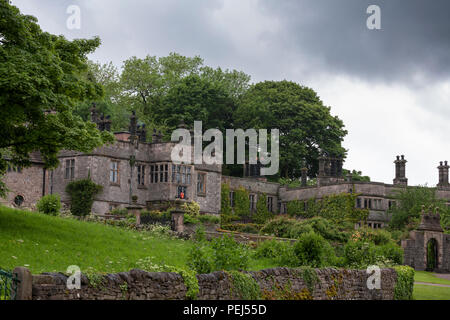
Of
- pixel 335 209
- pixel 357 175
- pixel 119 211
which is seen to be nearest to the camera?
pixel 119 211

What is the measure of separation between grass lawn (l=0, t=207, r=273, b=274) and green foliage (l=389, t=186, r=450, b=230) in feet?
88.8

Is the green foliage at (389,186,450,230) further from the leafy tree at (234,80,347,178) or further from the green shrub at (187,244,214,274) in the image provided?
the green shrub at (187,244,214,274)

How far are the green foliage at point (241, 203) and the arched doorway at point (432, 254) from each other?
16.6 metres

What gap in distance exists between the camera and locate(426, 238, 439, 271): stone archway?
4619cm

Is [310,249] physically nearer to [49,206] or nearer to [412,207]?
[49,206]

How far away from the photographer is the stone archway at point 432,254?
46188 millimetres

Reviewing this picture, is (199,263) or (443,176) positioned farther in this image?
(443,176)

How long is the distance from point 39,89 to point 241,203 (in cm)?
3736

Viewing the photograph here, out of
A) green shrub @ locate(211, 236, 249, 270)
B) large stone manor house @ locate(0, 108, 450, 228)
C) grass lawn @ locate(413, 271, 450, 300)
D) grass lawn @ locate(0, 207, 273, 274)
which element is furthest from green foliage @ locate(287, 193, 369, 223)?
green shrub @ locate(211, 236, 249, 270)

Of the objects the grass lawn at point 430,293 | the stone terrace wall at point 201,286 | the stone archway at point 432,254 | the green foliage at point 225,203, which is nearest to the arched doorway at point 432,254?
the stone archway at point 432,254

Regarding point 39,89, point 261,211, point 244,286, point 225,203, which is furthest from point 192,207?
point 244,286

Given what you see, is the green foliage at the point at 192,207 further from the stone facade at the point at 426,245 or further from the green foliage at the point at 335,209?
the stone facade at the point at 426,245

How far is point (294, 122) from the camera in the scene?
235 ft

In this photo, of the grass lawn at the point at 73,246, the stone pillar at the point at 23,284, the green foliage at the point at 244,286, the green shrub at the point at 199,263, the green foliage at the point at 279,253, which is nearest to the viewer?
the stone pillar at the point at 23,284
